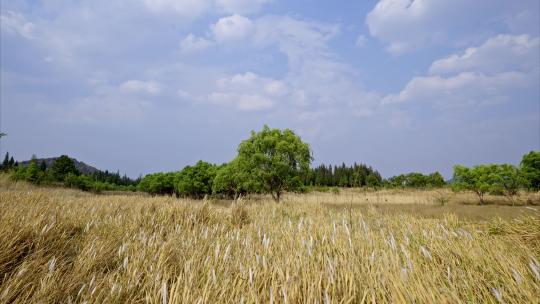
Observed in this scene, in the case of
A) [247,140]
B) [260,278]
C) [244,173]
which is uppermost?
[247,140]

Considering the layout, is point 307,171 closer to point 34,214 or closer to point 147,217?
point 147,217

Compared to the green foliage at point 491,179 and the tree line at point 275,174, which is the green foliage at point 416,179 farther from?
the green foliage at point 491,179

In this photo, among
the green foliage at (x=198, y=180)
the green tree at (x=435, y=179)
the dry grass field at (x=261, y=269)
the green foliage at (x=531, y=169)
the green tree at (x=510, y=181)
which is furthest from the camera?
the green tree at (x=435, y=179)

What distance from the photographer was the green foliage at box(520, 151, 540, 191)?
37.8 metres

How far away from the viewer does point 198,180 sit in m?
53.3

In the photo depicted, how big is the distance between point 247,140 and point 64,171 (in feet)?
153

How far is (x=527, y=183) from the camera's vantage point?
3600 centimetres

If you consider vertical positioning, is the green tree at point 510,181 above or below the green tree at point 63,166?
below

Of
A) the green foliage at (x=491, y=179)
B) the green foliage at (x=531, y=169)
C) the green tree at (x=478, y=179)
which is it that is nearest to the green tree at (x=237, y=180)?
the green tree at (x=478, y=179)

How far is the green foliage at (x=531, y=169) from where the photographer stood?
124 ft

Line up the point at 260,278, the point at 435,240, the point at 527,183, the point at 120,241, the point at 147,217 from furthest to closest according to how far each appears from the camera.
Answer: the point at 527,183
the point at 147,217
the point at 120,241
the point at 435,240
the point at 260,278

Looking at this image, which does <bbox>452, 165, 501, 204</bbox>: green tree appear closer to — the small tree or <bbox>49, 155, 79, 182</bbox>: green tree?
the small tree

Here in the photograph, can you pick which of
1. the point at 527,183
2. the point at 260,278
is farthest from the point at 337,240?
the point at 527,183

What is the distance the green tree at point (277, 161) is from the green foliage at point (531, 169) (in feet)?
96.5
